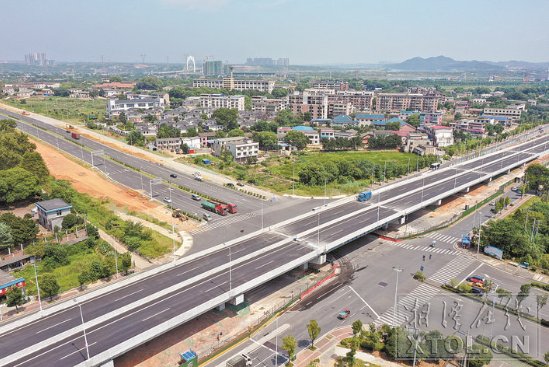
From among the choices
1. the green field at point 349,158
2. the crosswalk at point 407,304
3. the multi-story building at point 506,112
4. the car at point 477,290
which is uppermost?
the multi-story building at point 506,112

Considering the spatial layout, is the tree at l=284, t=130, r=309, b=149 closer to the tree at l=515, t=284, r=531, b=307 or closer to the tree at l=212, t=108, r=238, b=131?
the tree at l=212, t=108, r=238, b=131

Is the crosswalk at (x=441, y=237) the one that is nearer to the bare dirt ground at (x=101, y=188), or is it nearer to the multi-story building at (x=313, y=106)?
the bare dirt ground at (x=101, y=188)

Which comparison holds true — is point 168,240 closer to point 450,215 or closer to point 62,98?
point 450,215

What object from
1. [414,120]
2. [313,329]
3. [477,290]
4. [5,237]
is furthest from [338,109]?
[313,329]

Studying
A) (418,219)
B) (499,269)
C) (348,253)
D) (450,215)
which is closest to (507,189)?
(450,215)

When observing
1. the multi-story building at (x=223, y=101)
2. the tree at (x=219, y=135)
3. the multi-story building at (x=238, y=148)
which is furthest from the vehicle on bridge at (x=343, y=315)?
the multi-story building at (x=223, y=101)

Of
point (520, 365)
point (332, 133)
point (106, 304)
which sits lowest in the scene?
point (520, 365)

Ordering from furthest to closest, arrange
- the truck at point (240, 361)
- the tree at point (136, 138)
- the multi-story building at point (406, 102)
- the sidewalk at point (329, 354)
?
1. the multi-story building at point (406, 102)
2. the tree at point (136, 138)
3. the sidewalk at point (329, 354)
4. the truck at point (240, 361)

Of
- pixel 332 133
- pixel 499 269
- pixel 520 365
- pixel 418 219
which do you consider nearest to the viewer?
pixel 520 365
